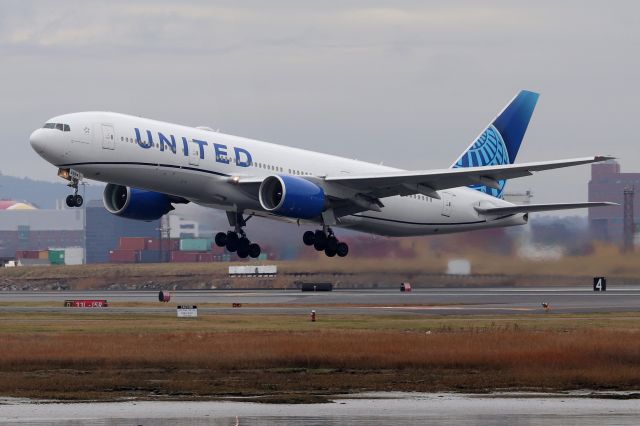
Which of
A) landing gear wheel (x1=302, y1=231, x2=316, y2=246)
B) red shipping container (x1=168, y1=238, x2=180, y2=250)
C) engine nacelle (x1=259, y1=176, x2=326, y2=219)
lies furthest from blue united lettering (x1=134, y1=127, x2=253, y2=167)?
red shipping container (x1=168, y1=238, x2=180, y2=250)

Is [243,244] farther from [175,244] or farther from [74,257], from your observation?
[74,257]

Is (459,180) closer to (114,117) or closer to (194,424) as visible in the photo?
(114,117)

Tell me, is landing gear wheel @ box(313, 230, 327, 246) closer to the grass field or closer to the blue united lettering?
the blue united lettering

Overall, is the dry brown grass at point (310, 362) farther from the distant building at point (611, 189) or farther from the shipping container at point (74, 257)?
the shipping container at point (74, 257)

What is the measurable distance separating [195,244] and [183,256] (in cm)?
595

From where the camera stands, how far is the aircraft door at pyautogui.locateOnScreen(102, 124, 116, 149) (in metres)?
53.0

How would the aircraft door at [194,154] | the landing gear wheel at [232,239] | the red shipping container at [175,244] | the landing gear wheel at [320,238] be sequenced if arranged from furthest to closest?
the red shipping container at [175,244], the landing gear wheel at [232,239], the landing gear wheel at [320,238], the aircraft door at [194,154]

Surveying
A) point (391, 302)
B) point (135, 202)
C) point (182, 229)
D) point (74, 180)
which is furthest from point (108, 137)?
point (182, 229)

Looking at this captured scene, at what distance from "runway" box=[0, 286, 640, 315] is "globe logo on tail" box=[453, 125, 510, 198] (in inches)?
255

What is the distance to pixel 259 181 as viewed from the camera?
57062mm

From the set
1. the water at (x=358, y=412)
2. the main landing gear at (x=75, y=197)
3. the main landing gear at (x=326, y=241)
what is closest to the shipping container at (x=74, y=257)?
the main landing gear at (x=326, y=241)

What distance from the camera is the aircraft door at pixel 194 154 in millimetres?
55406

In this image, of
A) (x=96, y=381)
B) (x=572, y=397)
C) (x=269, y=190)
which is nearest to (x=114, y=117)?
(x=269, y=190)

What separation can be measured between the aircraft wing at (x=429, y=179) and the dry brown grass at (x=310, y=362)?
38.9ft
